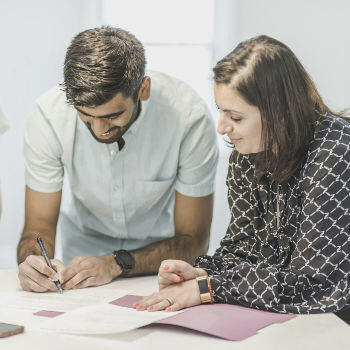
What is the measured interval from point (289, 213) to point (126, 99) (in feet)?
2.03

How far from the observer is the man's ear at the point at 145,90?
2.04 m

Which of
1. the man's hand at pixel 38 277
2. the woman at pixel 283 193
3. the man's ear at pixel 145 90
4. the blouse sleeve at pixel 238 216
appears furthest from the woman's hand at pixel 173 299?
the man's ear at pixel 145 90

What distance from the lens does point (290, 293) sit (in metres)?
1.52

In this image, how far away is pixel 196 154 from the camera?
86.8 inches

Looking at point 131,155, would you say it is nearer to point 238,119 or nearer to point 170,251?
point 170,251

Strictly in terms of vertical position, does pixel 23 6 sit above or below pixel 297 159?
above

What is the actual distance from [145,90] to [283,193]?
2.05ft

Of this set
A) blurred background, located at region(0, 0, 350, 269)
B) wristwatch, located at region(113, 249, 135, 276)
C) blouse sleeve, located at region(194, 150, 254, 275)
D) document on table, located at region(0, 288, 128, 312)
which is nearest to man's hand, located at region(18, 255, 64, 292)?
document on table, located at region(0, 288, 128, 312)

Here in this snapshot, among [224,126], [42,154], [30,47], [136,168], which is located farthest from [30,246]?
[30,47]

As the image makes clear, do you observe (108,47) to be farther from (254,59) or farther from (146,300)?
(146,300)

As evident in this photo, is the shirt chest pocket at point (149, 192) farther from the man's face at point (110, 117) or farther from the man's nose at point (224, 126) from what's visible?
the man's nose at point (224, 126)

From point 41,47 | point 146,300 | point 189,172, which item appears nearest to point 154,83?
point 189,172

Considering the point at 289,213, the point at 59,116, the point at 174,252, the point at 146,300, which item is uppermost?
the point at 59,116

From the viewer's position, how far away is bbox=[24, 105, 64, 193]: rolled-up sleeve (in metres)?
2.17
